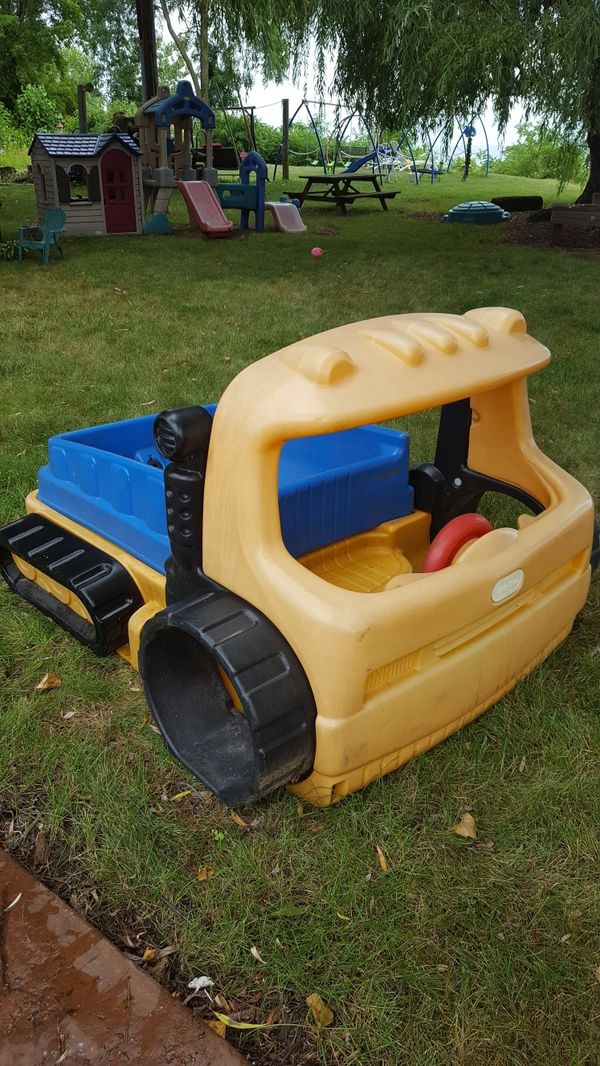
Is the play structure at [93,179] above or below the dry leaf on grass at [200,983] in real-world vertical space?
above

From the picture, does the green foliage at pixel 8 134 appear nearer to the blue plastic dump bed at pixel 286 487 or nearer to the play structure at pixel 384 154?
the play structure at pixel 384 154

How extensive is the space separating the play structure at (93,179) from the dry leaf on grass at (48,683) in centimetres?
784

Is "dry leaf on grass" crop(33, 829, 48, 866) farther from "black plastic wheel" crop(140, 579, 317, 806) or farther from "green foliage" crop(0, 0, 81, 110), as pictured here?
"green foliage" crop(0, 0, 81, 110)

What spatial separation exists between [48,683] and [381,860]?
88 centimetres

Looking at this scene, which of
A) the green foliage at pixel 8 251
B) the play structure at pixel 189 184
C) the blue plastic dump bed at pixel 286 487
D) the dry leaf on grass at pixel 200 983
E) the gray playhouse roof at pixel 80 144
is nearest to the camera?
the dry leaf on grass at pixel 200 983

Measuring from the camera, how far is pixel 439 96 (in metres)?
5.99

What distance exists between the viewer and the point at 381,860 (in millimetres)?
1405

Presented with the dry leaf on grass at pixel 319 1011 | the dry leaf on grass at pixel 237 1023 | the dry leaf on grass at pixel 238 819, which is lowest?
the dry leaf on grass at pixel 319 1011

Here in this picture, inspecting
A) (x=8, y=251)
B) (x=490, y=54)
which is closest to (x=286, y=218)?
(x=8, y=251)

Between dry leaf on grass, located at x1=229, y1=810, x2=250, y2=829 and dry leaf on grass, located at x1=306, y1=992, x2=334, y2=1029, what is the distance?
0.34 m

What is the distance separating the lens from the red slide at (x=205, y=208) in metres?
8.76

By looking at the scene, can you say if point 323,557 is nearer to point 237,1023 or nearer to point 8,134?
point 237,1023

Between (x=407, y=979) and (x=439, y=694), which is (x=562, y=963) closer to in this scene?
(x=407, y=979)

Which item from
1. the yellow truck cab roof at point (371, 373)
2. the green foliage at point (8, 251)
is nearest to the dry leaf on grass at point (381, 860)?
the yellow truck cab roof at point (371, 373)
